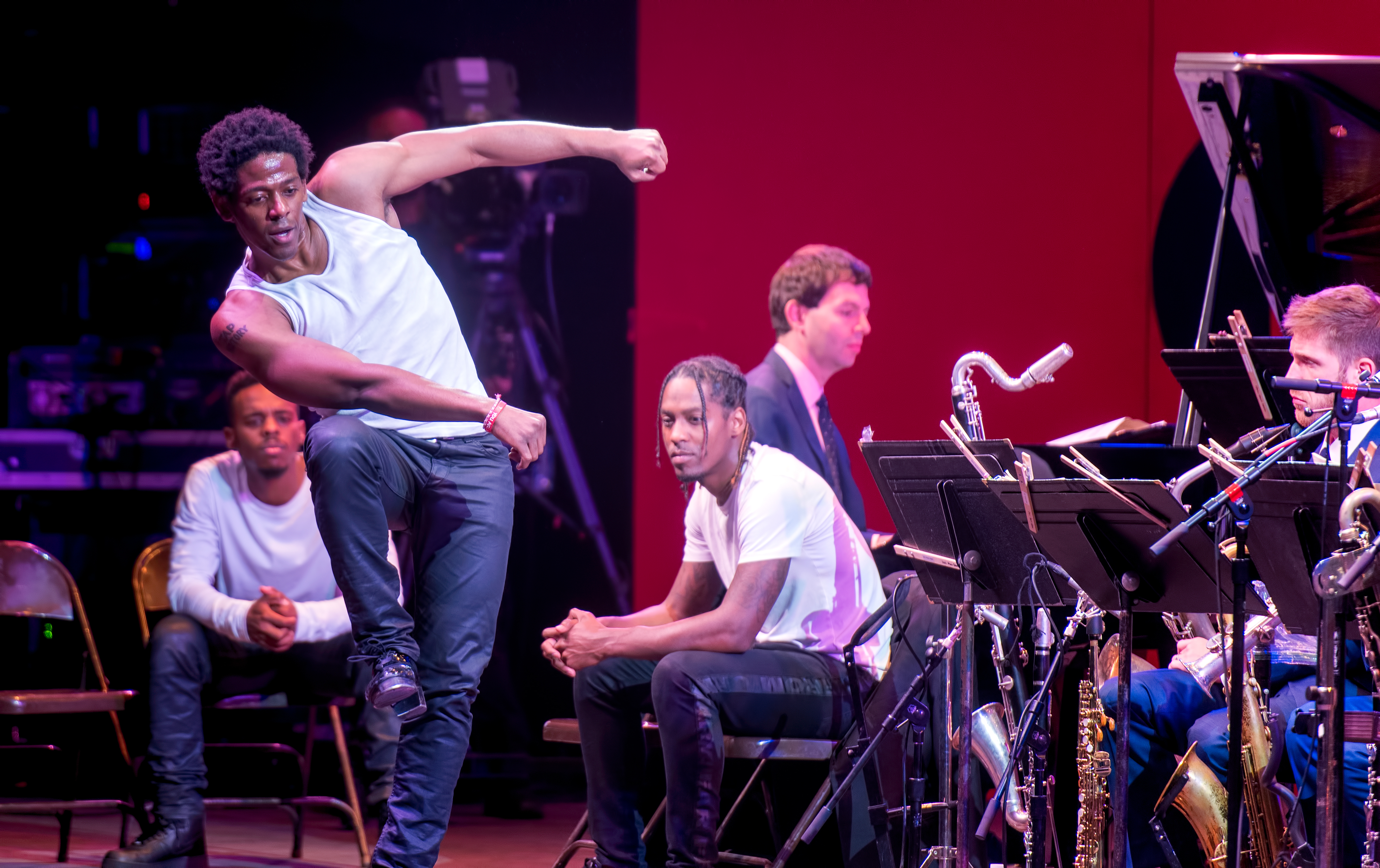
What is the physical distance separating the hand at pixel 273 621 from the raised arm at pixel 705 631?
1154 millimetres

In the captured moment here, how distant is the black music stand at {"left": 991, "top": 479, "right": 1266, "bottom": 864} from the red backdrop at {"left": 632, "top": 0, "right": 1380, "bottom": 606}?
277 centimetres

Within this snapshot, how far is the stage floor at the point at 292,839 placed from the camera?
15.4 ft

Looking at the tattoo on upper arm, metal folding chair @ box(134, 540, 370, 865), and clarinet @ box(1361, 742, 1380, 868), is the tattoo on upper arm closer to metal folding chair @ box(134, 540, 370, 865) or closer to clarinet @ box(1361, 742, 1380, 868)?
metal folding chair @ box(134, 540, 370, 865)

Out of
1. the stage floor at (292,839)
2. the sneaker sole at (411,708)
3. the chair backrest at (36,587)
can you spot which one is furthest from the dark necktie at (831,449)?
the chair backrest at (36,587)

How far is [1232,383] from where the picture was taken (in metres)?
3.81

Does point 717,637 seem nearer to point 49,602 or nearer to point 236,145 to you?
point 236,145

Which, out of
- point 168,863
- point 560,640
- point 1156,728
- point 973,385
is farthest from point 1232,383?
point 168,863

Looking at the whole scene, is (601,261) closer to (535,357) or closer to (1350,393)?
(535,357)

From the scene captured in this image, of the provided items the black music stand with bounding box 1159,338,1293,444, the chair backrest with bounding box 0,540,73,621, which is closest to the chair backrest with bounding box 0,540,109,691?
the chair backrest with bounding box 0,540,73,621

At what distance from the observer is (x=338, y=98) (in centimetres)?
584

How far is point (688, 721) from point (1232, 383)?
5.40 ft

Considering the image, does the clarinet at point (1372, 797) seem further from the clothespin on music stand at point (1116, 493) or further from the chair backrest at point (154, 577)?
the chair backrest at point (154, 577)

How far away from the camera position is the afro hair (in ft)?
10.5

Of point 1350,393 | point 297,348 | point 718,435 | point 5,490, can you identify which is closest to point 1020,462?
point 1350,393
